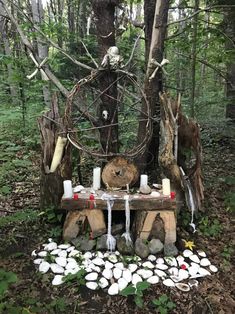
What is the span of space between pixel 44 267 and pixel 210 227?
2030mm

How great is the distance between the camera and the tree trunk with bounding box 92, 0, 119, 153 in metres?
3.58

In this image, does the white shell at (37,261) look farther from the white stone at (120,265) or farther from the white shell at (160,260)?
the white shell at (160,260)

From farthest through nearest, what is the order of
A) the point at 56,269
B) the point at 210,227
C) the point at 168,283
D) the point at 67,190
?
the point at 210,227, the point at 67,190, the point at 56,269, the point at 168,283

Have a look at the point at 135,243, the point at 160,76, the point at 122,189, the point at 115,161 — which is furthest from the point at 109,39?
the point at 135,243

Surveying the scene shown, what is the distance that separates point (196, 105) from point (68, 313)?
17.8 feet

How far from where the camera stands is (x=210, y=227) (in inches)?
144

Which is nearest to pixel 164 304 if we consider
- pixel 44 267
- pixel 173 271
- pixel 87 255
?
pixel 173 271

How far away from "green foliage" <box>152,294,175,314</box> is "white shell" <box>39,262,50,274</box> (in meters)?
1.07

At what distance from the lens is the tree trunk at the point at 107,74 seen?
358 centimetres

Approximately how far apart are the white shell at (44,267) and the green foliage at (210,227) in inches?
73.1

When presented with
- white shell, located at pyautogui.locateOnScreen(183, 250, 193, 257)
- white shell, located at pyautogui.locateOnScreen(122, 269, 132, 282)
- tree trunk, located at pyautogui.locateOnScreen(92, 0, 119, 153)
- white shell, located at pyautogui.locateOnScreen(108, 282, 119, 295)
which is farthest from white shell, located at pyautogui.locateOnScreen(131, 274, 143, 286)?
tree trunk, located at pyautogui.locateOnScreen(92, 0, 119, 153)

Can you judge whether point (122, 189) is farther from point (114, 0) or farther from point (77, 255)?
point (114, 0)

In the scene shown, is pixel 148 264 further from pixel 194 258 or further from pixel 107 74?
pixel 107 74

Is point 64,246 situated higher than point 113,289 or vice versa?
point 64,246
